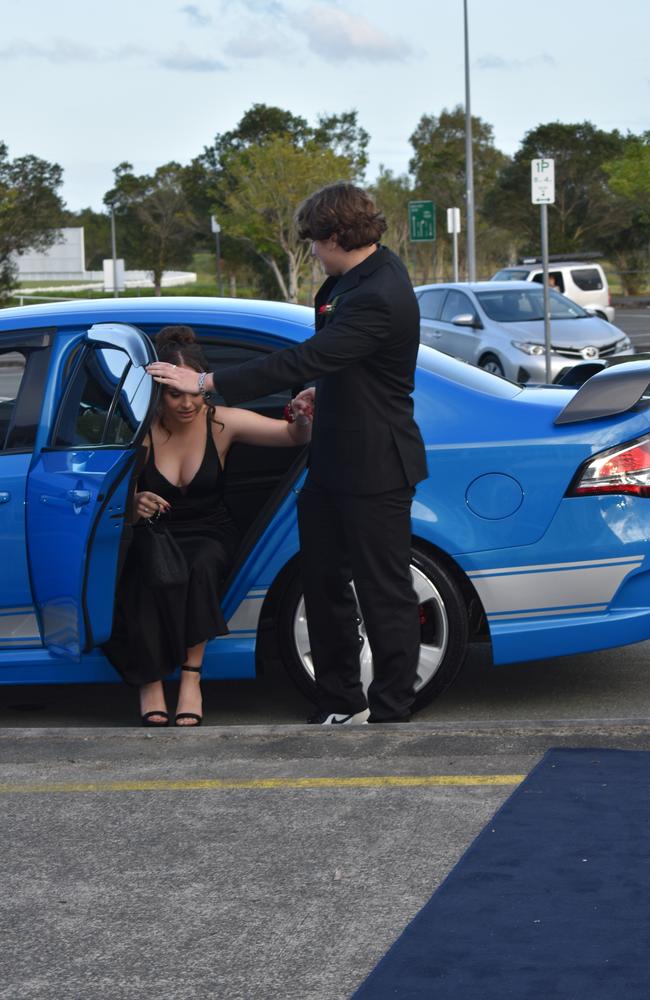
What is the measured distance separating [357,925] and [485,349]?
16404 millimetres

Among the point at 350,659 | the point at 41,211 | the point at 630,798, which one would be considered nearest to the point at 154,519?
the point at 350,659

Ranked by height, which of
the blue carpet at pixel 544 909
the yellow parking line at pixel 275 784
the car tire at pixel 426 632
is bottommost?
the yellow parking line at pixel 275 784

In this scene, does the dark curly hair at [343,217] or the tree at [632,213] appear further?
the tree at [632,213]

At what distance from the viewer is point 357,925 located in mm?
3402

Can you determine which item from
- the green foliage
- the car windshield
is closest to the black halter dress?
the car windshield

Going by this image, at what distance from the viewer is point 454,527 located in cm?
534

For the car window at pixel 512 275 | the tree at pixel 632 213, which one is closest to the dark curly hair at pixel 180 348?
the car window at pixel 512 275

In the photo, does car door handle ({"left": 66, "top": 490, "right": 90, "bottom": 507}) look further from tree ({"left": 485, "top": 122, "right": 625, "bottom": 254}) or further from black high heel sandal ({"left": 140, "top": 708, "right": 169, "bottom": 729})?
tree ({"left": 485, "top": 122, "right": 625, "bottom": 254})

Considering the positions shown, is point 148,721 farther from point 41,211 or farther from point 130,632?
point 41,211

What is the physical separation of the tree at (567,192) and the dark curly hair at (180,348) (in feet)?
201

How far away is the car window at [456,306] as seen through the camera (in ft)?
65.6

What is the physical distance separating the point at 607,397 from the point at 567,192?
6397cm

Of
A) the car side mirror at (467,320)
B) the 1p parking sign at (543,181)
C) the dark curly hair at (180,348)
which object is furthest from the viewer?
the car side mirror at (467,320)

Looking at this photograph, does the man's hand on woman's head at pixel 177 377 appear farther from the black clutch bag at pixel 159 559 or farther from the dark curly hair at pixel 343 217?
the black clutch bag at pixel 159 559
